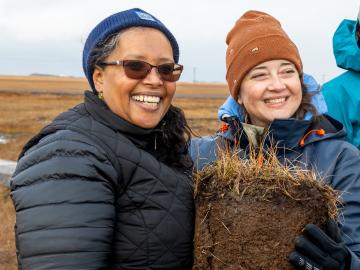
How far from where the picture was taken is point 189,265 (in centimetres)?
224

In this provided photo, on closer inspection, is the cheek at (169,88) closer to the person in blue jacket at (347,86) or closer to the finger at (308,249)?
the finger at (308,249)

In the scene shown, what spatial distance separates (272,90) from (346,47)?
3.73 ft

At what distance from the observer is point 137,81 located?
2289 millimetres

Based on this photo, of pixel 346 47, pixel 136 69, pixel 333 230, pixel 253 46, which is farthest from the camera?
pixel 346 47

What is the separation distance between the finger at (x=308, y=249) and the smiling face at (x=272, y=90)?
96 centimetres

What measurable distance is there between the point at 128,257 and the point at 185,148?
72 cm

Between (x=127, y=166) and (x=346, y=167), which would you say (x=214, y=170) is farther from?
(x=346, y=167)

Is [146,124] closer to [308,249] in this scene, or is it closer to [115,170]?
[115,170]

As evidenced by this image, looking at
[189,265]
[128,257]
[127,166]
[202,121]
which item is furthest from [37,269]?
[202,121]

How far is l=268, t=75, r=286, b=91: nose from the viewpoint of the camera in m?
2.81

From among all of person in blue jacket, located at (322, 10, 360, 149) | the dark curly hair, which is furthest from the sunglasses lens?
person in blue jacket, located at (322, 10, 360, 149)

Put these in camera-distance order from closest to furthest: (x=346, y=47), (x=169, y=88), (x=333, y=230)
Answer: (x=333, y=230) → (x=169, y=88) → (x=346, y=47)

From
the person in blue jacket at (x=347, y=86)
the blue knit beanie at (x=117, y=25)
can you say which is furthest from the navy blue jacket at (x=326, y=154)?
the person in blue jacket at (x=347, y=86)

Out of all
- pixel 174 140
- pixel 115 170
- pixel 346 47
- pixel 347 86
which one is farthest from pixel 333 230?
pixel 346 47
